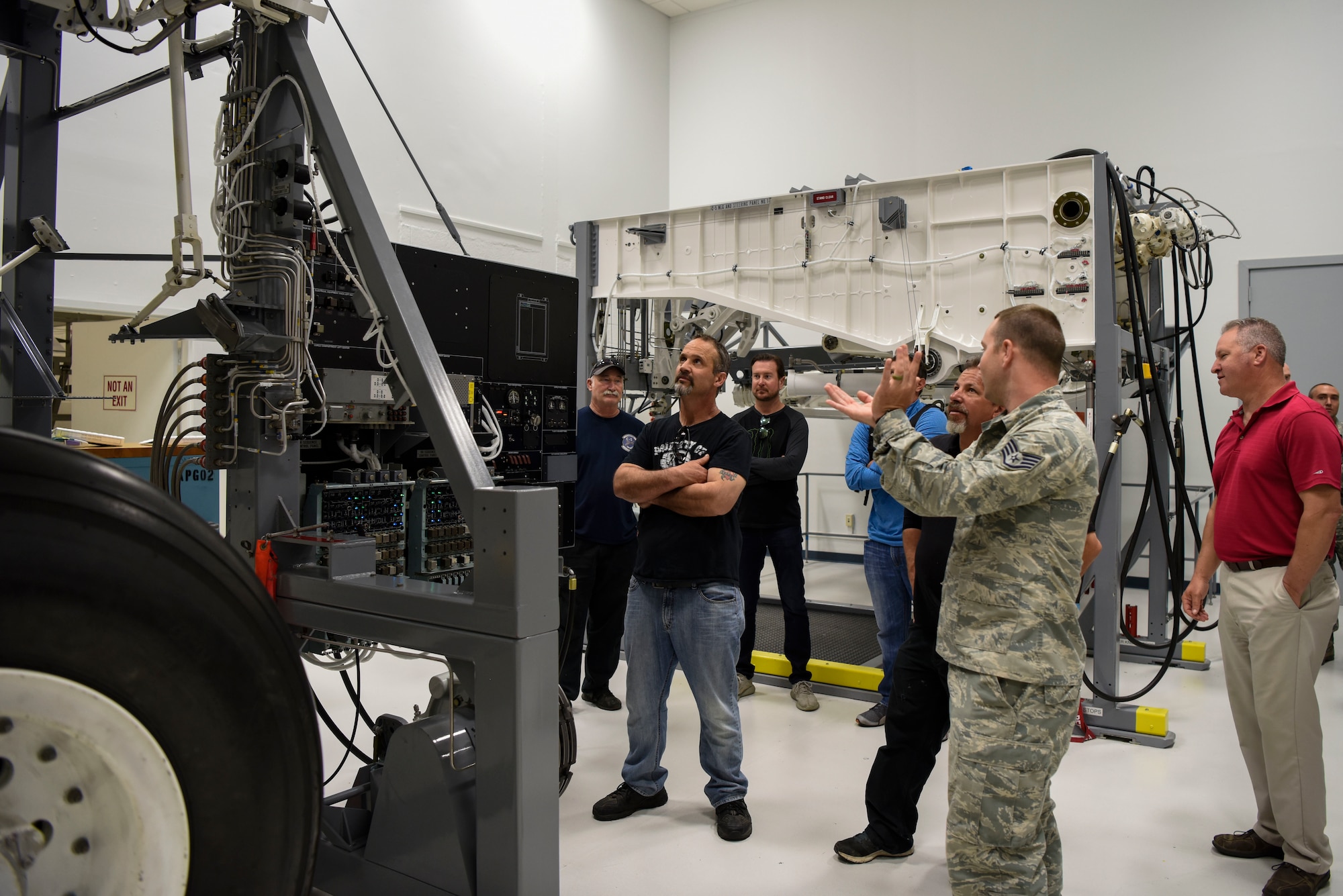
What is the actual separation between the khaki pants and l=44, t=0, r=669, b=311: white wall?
7.24 meters

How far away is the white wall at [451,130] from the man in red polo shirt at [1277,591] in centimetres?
708

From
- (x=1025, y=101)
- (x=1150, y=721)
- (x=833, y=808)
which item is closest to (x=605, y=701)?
(x=833, y=808)

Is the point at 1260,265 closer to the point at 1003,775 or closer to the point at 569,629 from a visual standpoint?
the point at 569,629

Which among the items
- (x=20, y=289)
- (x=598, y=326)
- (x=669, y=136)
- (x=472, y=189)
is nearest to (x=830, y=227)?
(x=598, y=326)

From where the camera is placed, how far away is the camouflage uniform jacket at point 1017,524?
7.60 feet

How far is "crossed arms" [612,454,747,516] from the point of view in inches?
133

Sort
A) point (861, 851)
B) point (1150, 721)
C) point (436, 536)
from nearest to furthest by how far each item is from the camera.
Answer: point (436, 536), point (861, 851), point (1150, 721)

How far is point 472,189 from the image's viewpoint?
945 centimetres

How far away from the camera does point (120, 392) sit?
6.77 meters

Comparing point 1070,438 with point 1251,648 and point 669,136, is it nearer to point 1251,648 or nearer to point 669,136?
point 1251,648

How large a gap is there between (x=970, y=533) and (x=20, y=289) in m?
3.99

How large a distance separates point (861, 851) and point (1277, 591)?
5.69 feet

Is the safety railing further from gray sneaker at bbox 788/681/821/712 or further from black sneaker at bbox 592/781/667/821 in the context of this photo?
black sneaker at bbox 592/781/667/821

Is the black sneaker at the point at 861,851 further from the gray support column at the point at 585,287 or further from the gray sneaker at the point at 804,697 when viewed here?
the gray support column at the point at 585,287
